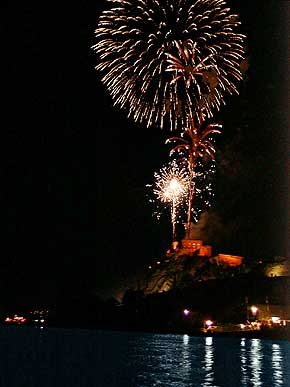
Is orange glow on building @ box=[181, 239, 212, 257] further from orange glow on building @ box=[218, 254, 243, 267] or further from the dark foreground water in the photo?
the dark foreground water

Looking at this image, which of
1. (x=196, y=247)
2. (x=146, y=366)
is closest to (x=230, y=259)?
(x=196, y=247)

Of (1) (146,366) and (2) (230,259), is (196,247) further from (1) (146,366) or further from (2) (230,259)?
(1) (146,366)

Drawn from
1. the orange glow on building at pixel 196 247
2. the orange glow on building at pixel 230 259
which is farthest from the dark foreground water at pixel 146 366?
the orange glow on building at pixel 196 247

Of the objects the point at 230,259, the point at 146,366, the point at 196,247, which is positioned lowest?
the point at 146,366

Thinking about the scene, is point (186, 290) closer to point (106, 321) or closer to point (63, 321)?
point (106, 321)

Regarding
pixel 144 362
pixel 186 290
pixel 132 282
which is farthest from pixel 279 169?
pixel 144 362

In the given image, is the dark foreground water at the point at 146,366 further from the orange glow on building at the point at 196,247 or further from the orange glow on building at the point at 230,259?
the orange glow on building at the point at 196,247

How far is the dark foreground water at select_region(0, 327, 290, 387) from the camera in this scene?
43.7 m

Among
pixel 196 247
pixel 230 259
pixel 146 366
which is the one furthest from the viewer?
pixel 196 247

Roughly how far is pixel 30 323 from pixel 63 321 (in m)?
13.5

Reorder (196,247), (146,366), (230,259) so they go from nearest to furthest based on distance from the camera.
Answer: (146,366)
(230,259)
(196,247)

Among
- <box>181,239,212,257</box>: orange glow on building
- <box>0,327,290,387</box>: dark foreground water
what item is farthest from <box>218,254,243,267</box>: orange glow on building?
<box>0,327,290,387</box>: dark foreground water

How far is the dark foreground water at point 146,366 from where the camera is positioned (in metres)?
43.7

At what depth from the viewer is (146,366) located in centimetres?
5325
